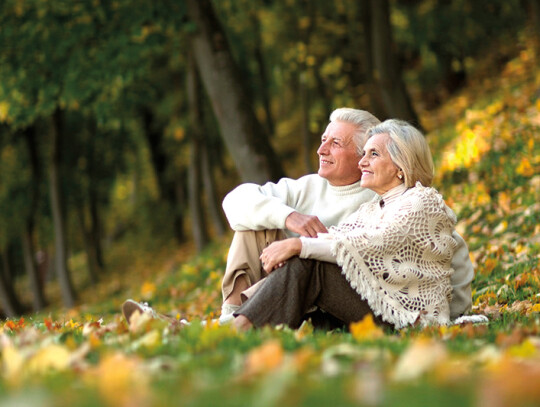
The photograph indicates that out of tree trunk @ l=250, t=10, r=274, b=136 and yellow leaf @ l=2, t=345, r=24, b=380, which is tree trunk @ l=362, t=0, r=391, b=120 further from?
yellow leaf @ l=2, t=345, r=24, b=380

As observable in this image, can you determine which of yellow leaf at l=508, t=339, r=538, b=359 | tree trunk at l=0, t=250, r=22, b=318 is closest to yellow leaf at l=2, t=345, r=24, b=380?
yellow leaf at l=508, t=339, r=538, b=359

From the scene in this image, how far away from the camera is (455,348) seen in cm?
327

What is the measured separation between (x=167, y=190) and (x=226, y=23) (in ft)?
26.4

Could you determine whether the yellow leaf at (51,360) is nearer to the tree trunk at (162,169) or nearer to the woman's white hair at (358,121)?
the woman's white hair at (358,121)

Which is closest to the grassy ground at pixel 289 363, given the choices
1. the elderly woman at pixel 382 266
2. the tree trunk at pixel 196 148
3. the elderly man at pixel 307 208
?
the elderly woman at pixel 382 266

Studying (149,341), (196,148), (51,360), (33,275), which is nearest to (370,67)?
(196,148)

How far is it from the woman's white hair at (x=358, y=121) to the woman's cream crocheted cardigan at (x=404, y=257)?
2.63 feet

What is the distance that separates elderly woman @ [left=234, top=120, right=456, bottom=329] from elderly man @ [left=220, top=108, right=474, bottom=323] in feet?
1.09

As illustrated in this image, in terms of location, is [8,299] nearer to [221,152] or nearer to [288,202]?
[221,152]

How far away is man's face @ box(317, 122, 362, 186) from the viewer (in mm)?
5465

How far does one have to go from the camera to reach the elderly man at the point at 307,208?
5102mm

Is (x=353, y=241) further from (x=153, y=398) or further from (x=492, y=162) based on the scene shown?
(x=492, y=162)

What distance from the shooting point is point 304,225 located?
5059 mm

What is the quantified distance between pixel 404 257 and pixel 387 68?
8698 millimetres
